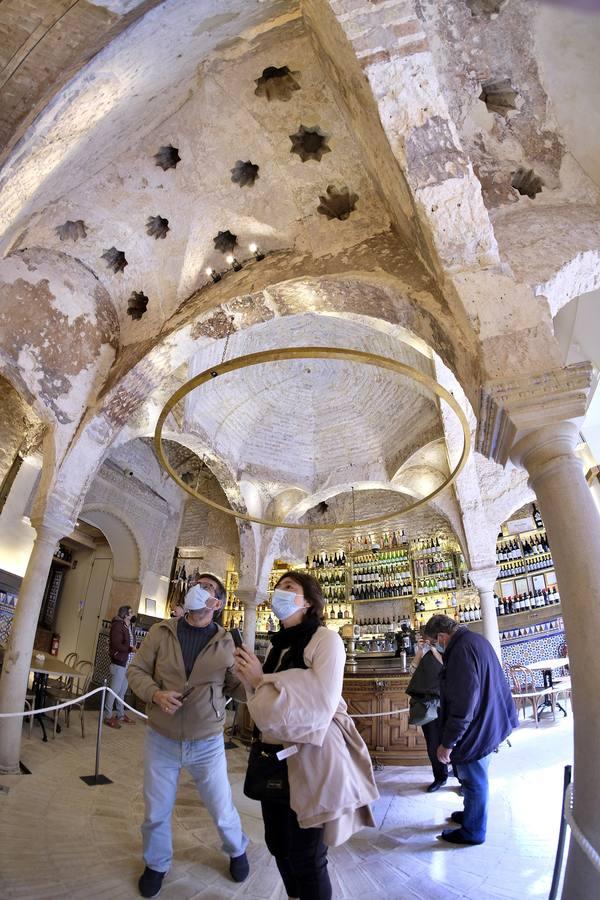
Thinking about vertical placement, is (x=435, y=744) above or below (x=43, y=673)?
below

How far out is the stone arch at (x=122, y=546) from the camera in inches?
493

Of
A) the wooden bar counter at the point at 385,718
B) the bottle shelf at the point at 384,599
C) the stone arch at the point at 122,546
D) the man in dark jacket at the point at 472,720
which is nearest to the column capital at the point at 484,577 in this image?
the bottle shelf at the point at 384,599

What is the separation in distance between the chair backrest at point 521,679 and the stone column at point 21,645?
318 inches

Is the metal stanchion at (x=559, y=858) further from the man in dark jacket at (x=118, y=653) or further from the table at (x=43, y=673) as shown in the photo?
the man in dark jacket at (x=118, y=653)

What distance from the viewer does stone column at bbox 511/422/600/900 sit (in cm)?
254

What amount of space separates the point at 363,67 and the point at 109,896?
6.43 metres

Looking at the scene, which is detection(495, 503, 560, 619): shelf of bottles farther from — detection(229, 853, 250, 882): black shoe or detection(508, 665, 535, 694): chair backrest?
detection(229, 853, 250, 882): black shoe

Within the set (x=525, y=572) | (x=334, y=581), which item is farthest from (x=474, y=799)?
(x=334, y=581)

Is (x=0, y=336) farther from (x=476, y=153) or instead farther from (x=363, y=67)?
(x=476, y=153)

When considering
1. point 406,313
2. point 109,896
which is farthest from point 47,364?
point 109,896

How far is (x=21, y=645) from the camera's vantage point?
19.3 feet

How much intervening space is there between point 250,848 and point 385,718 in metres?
3.38

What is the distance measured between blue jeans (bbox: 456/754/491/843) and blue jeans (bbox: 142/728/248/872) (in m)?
1.67

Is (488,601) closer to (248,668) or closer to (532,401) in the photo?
(532,401)
